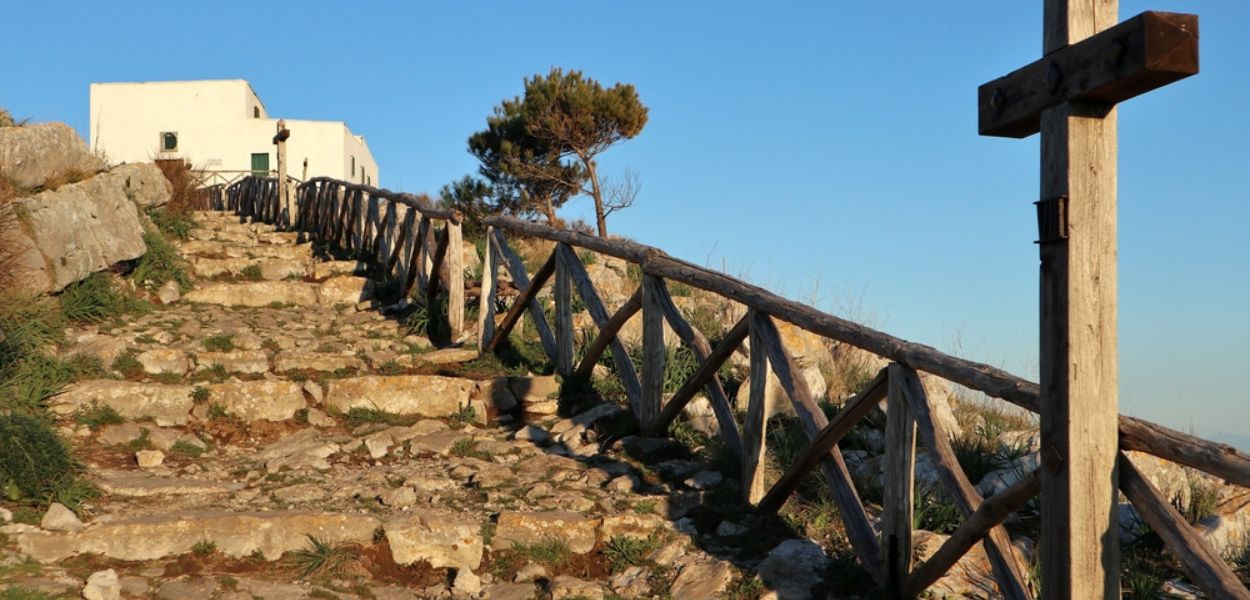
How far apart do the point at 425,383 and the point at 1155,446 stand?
237 inches

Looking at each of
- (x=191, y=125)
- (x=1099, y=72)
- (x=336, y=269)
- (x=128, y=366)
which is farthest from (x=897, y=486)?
(x=191, y=125)

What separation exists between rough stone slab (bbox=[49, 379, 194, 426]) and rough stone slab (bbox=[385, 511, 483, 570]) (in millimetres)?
3203

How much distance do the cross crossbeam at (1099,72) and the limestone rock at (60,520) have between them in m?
4.83

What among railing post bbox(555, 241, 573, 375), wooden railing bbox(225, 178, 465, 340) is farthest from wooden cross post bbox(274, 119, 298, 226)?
railing post bbox(555, 241, 573, 375)

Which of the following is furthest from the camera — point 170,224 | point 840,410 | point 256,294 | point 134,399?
point 170,224

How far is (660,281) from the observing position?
739cm

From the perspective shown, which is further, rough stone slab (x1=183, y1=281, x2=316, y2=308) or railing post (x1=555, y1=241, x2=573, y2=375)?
rough stone slab (x1=183, y1=281, x2=316, y2=308)

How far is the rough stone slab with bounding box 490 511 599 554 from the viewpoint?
5.84 meters

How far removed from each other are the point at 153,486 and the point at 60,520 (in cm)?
98

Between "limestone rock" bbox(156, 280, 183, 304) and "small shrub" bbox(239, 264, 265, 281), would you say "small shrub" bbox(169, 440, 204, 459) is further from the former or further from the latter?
"small shrub" bbox(239, 264, 265, 281)

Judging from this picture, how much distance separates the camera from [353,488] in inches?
262

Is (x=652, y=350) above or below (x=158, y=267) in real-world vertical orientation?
below

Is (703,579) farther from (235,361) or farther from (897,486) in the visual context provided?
(235,361)

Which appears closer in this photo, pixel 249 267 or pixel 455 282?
pixel 455 282
